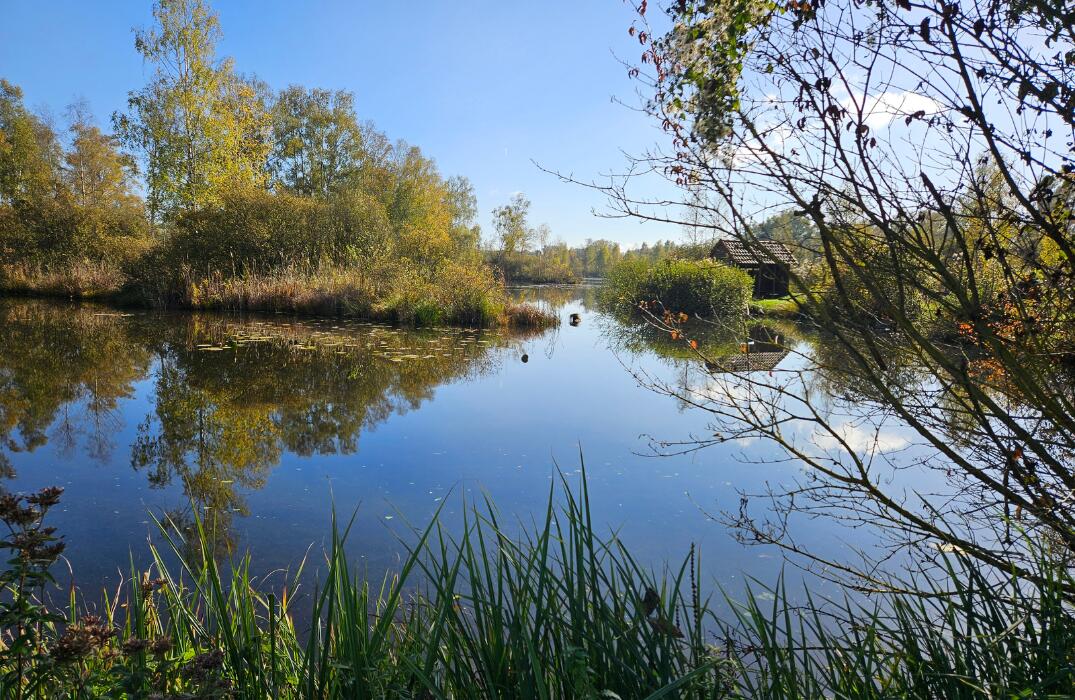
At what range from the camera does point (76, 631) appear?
152 centimetres

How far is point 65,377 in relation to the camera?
8.29 metres

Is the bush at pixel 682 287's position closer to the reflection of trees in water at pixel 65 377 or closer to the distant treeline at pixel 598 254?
the distant treeline at pixel 598 254

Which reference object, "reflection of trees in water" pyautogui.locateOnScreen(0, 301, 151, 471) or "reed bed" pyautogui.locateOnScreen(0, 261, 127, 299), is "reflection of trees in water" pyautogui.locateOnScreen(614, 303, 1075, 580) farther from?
"reed bed" pyautogui.locateOnScreen(0, 261, 127, 299)

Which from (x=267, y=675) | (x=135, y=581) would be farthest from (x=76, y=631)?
(x=135, y=581)

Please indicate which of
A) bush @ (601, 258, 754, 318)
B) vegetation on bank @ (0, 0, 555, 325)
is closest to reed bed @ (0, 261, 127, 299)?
vegetation on bank @ (0, 0, 555, 325)

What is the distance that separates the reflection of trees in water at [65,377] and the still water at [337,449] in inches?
1.6

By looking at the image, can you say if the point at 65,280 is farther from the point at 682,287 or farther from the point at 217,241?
the point at 682,287

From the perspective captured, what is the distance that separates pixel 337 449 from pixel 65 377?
514 centimetres

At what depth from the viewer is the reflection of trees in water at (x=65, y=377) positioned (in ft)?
18.8

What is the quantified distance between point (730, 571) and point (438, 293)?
14177mm

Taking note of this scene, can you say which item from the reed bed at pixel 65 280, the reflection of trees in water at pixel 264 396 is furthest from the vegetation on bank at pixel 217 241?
the reflection of trees in water at pixel 264 396

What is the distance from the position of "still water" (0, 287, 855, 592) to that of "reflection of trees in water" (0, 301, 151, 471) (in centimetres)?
4

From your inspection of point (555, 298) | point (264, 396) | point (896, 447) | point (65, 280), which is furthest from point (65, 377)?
point (555, 298)

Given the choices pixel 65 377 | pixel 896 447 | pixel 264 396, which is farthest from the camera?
pixel 65 377
